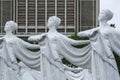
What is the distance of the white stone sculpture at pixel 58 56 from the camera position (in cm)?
2008

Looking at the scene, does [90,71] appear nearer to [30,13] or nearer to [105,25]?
[105,25]

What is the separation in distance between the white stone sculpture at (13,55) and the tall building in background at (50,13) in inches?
3783

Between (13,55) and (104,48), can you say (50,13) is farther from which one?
(104,48)

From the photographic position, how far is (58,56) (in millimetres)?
20312

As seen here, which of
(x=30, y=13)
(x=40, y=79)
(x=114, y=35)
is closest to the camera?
(x=114, y=35)

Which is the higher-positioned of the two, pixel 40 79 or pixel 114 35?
pixel 114 35

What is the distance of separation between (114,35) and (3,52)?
4.74m

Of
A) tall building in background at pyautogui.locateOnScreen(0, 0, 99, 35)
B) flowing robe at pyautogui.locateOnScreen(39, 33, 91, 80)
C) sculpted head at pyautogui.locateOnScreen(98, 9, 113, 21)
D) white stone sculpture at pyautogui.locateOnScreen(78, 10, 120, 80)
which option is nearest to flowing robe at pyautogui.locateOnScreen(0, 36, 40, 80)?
flowing robe at pyautogui.locateOnScreen(39, 33, 91, 80)

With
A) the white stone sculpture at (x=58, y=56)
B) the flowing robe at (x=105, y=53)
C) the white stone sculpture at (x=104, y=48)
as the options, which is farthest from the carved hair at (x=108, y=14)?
the white stone sculpture at (x=58, y=56)

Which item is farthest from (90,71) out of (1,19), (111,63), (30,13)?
(30,13)

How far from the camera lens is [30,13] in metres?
124

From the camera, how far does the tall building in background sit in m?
118

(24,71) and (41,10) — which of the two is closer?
(24,71)

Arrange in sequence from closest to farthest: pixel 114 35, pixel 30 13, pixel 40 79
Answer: pixel 114 35, pixel 40 79, pixel 30 13
